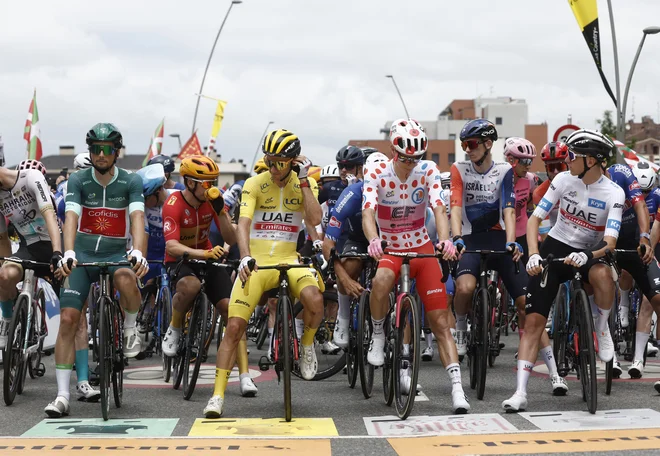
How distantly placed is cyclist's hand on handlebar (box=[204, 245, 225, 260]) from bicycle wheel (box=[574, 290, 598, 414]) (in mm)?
2982

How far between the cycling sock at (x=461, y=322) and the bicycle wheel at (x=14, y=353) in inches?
151

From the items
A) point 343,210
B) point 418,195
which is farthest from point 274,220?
point 418,195

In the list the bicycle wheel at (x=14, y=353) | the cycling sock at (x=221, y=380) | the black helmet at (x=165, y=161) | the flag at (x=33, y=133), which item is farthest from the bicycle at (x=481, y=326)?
the flag at (x=33, y=133)

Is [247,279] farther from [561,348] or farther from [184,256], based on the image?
[561,348]

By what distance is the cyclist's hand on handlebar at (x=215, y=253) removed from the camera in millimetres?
9227

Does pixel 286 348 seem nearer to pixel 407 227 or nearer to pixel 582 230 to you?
pixel 407 227

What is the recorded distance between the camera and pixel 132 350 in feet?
28.4

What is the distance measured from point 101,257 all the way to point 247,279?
4.76 feet

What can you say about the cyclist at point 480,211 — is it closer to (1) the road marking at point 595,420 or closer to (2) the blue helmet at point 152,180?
(1) the road marking at point 595,420

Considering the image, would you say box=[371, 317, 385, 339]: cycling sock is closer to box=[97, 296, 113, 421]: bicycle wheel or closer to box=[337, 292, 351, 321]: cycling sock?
box=[337, 292, 351, 321]: cycling sock

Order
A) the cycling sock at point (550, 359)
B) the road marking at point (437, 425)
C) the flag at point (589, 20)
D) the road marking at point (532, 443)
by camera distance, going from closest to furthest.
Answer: the road marking at point (532, 443), the road marking at point (437, 425), the cycling sock at point (550, 359), the flag at point (589, 20)

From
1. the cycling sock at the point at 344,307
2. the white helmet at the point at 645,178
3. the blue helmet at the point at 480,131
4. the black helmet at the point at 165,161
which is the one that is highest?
the blue helmet at the point at 480,131

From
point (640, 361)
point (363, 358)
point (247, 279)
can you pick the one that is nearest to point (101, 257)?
point (247, 279)

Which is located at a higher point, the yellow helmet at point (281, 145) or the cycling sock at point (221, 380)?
the yellow helmet at point (281, 145)
